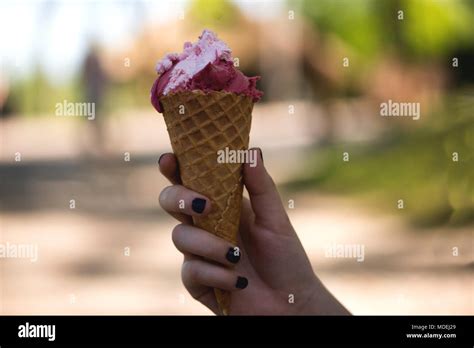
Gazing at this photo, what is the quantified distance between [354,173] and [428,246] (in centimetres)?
113

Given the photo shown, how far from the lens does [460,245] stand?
4.49 metres

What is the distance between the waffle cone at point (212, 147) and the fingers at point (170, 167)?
0.02 m

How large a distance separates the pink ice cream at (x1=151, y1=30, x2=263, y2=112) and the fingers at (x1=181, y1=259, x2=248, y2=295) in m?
0.49

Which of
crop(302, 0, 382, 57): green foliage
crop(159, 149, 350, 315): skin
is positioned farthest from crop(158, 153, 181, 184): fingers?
crop(302, 0, 382, 57): green foliage

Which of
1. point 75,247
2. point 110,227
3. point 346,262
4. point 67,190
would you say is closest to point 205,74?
point 346,262

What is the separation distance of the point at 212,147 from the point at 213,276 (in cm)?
38

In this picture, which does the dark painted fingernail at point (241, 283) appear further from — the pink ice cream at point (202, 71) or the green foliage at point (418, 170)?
the green foliage at point (418, 170)

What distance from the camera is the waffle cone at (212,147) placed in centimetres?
172

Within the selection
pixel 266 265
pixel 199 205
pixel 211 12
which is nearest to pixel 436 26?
pixel 211 12

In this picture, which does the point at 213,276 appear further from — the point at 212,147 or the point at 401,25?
→ the point at 401,25

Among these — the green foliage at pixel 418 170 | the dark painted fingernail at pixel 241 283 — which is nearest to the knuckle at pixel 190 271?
the dark painted fingernail at pixel 241 283

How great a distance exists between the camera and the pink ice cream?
1.68 metres

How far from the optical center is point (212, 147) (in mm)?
1763
